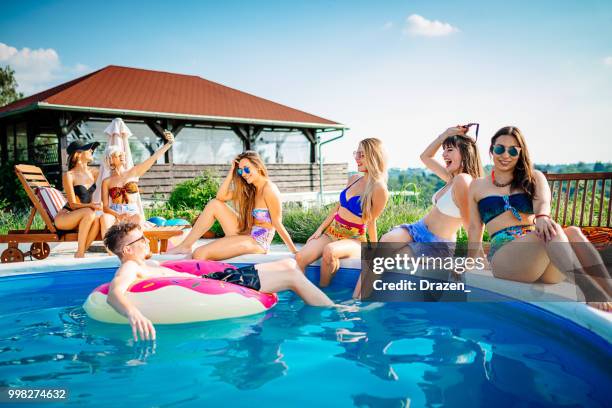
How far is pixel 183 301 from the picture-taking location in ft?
11.6

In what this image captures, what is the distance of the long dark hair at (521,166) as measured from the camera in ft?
10.8

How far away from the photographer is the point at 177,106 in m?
16.8

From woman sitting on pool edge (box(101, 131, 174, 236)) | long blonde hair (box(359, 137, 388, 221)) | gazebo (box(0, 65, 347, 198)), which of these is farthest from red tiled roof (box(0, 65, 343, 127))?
long blonde hair (box(359, 137, 388, 221))

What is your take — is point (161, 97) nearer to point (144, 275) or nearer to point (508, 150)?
point (144, 275)

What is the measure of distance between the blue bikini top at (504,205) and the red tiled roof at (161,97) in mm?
13684

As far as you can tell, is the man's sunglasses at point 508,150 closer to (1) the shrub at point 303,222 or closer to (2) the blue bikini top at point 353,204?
(2) the blue bikini top at point 353,204

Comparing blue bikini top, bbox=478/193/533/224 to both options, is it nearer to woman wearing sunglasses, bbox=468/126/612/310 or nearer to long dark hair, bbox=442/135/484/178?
woman wearing sunglasses, bbox=468/126/612/310

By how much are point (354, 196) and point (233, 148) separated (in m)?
15.1

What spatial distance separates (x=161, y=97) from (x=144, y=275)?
15.0 m

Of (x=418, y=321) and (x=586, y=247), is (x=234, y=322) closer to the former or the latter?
(x=418, y=321)

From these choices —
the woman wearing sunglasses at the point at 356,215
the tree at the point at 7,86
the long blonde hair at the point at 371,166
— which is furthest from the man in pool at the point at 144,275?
the tree at the point at 7,86

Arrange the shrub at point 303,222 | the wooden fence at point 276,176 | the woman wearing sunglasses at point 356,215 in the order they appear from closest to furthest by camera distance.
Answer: the woman wearing sunglasses at point 356,215 → the shrub at point 303,222 → the wooden fence at point 276,176

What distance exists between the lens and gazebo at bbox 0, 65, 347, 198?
586 inches

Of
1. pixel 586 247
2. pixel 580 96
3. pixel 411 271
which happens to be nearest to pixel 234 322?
pixel 411 271
